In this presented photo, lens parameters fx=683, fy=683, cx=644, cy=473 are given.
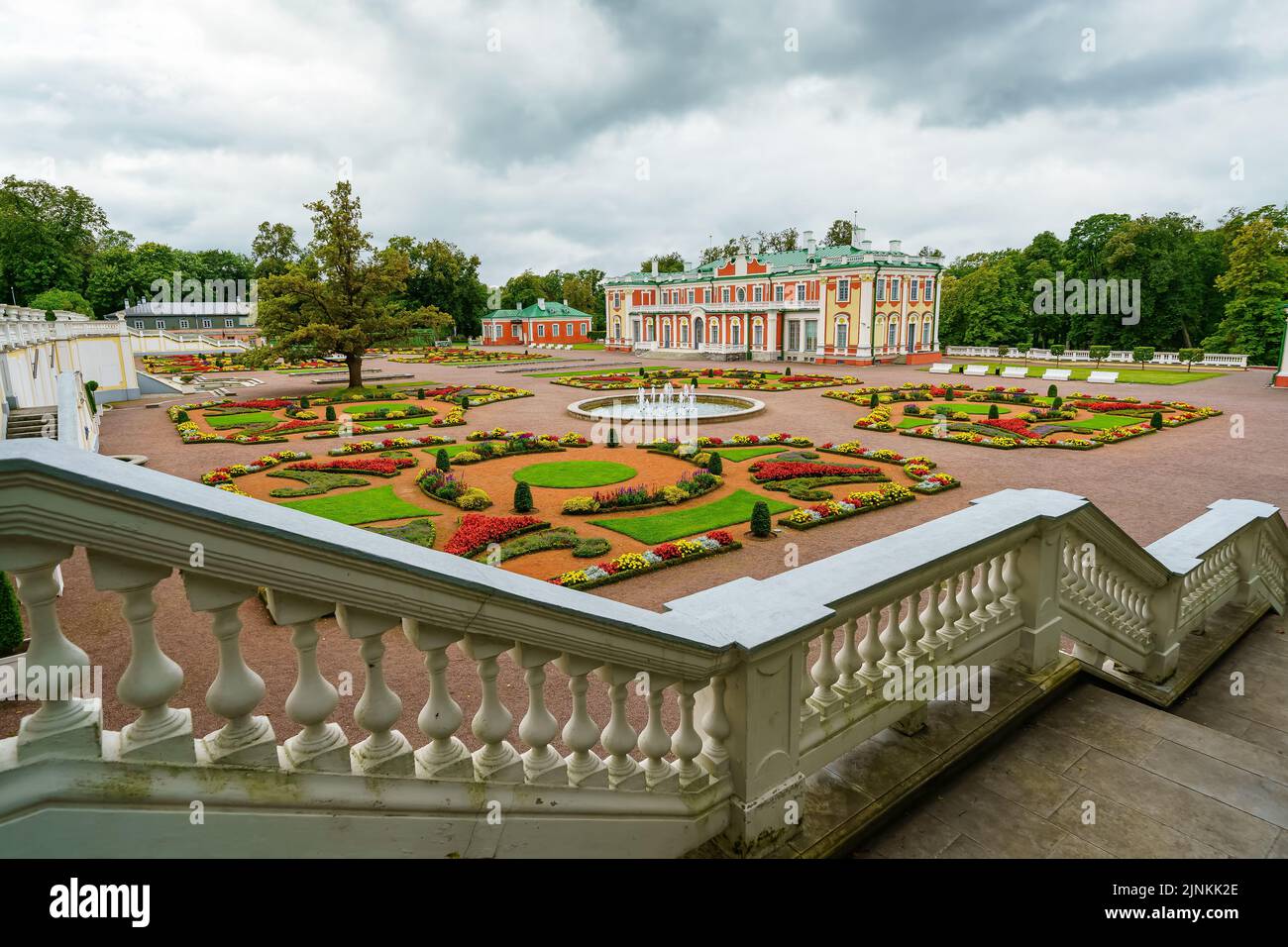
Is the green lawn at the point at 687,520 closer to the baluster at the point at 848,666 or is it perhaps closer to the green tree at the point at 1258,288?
the baluster at the point at 848,666

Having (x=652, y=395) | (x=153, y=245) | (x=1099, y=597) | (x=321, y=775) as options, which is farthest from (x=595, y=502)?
(x=153, y=245)

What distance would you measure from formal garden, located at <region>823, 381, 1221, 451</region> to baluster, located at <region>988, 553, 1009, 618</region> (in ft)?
50.6

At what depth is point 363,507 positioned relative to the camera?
12.6m

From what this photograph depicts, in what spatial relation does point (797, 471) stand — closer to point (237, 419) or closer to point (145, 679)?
point (145, 679)

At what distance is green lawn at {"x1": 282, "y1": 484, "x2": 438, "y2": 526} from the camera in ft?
39.2

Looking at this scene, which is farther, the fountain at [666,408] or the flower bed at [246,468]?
the fountain at [666,408]

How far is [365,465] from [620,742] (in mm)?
14545

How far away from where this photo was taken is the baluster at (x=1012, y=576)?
4453mm

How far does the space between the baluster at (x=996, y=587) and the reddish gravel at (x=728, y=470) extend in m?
2.59

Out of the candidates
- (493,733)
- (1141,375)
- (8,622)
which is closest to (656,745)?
(493,733)

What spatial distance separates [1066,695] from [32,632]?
5384 millimetres

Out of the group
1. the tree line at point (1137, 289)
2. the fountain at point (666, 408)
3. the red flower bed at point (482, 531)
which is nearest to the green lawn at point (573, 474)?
the red flower bed at point (482, 531)

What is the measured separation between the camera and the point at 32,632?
4.67 ft
